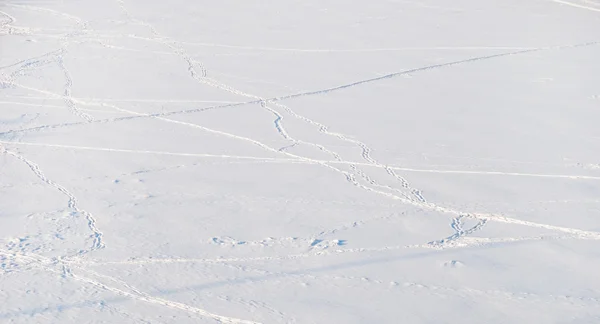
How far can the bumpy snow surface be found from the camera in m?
5.19

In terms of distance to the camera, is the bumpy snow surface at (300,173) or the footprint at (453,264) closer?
the bumpy snow surface at (300,173)

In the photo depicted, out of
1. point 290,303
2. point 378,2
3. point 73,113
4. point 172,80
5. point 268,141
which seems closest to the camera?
point 290,303

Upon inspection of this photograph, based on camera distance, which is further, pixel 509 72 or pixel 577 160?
pixel 509 72

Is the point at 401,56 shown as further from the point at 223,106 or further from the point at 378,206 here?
the point at 378,206

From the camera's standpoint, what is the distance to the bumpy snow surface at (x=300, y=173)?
17.0 feet

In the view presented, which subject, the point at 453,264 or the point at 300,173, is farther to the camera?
the point at 300,173

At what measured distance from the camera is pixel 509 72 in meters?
10.4

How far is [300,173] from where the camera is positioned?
730cm

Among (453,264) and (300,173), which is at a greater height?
(453,264)

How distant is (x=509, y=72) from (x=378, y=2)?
492cm

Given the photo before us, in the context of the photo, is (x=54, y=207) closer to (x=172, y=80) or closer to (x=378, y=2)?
(x=172, y=80)

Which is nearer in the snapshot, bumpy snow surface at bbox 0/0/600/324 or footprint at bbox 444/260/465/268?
bumpy snow surface at bbox 0/0/600/324

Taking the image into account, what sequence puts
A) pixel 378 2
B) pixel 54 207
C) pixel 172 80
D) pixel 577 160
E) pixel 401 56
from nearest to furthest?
pixel 54 207 < pixel 577 160 < pixel 172 80 < pixel 401 56 < pixel 378 2

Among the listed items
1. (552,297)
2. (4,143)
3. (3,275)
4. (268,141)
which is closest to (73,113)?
(4,143)
